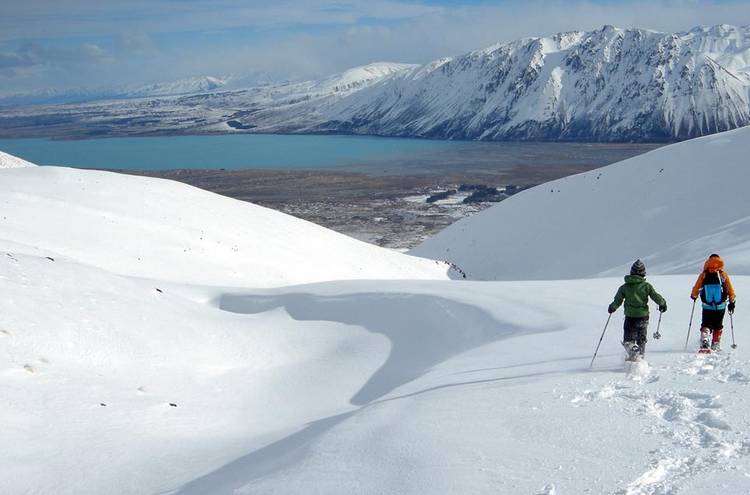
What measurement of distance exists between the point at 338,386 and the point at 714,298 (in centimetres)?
606

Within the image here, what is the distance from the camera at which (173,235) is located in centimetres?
2516

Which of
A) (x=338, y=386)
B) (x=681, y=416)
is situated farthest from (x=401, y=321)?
(x=681, y=416)

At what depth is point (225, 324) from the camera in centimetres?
1469

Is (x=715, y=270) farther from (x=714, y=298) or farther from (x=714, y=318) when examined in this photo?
(x=714, y=318)

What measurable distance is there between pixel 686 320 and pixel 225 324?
→ 31.1ft

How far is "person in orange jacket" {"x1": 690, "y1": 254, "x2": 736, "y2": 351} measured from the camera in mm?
8891

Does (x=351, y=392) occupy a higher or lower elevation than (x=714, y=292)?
lower

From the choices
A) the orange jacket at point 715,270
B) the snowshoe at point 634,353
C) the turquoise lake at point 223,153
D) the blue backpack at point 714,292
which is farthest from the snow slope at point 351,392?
the turquoise lake at point 223,153

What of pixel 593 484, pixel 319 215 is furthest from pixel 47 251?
pixel 319 215

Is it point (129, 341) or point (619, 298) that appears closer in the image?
point (619, 298)

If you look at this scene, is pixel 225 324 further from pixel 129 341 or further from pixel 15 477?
pixel 15 477

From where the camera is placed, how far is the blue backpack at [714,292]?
9.08 m

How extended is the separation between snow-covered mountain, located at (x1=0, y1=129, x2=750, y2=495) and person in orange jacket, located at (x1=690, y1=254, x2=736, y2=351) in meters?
0.41

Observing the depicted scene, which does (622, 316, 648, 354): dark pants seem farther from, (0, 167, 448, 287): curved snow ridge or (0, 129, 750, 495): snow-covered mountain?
(0, 167, 448, 287): curved snow ridge
